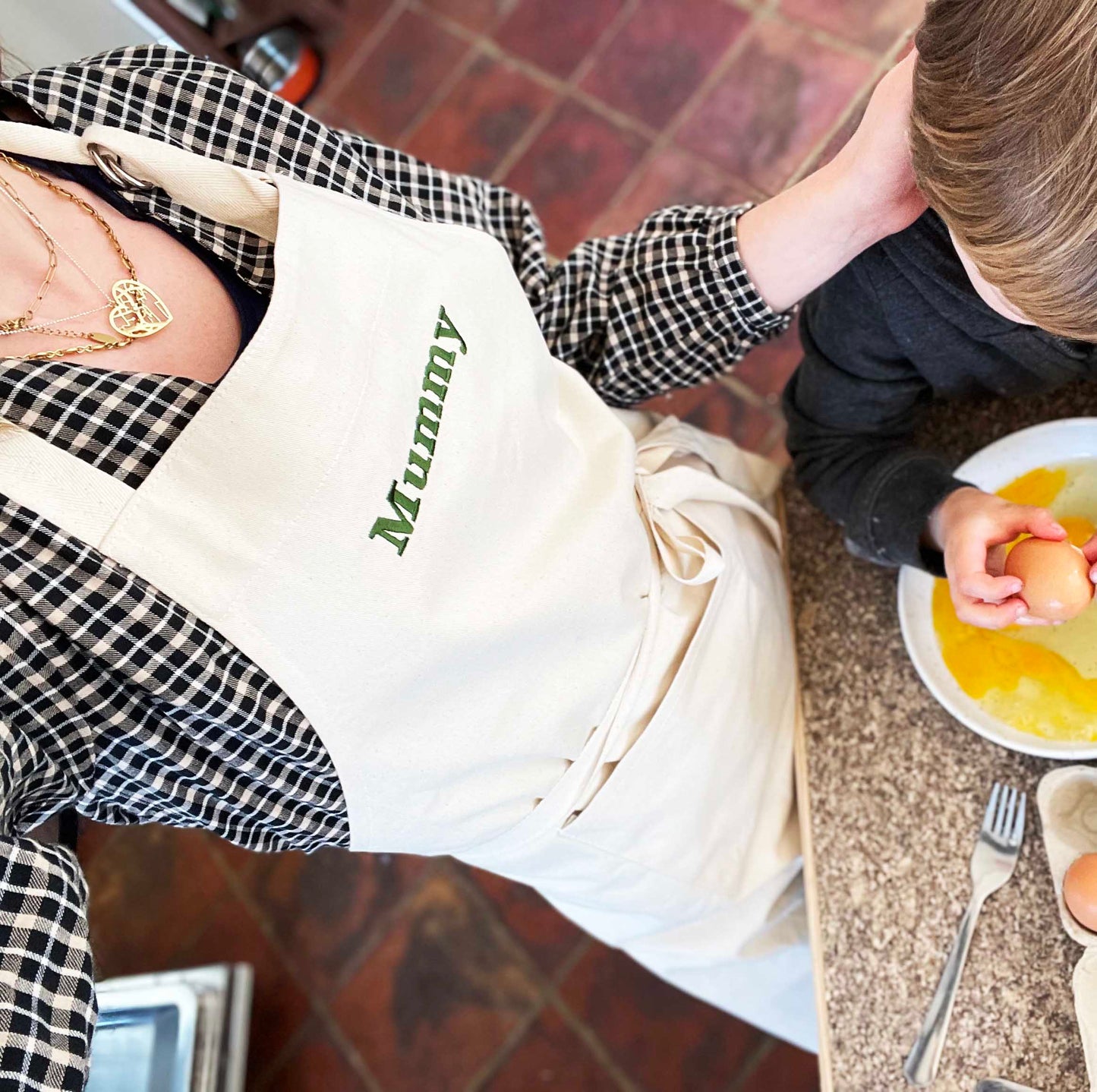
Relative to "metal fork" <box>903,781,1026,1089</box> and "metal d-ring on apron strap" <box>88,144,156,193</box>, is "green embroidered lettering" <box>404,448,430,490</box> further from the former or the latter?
"metal fork" <box>903,781,1026,1089</box>

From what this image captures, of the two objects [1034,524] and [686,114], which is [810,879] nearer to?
[1034,524]

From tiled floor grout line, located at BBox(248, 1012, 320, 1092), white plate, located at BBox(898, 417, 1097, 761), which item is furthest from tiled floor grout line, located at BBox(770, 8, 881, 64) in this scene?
tiled floor grout line, located at BBox(248, 1012, 320, 1092)

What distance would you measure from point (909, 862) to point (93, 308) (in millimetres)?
783

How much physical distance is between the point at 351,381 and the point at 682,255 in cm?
37

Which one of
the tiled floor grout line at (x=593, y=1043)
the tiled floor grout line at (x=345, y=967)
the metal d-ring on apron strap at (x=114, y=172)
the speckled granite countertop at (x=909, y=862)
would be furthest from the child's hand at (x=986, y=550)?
the tiled floor grout line at (x=345, y=967)

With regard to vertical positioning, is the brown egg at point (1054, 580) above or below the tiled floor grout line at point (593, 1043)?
above

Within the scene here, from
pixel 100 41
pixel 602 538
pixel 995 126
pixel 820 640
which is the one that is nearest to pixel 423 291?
pixel 602 538

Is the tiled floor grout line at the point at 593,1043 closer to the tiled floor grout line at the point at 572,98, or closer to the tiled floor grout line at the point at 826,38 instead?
the tiled floor grout line at the point at 572,98

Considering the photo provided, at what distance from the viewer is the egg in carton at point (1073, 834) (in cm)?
71

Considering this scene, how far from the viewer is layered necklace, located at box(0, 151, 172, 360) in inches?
26.3

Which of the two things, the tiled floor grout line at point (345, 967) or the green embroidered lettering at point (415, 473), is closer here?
the green embroidered lettering at point (415, 473)

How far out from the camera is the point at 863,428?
0.93 metres

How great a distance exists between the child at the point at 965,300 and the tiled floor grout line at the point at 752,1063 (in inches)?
40.6

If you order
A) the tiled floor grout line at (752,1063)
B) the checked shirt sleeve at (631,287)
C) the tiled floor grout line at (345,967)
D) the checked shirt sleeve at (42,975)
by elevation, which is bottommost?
the tiled floor grout line at (345,967)
